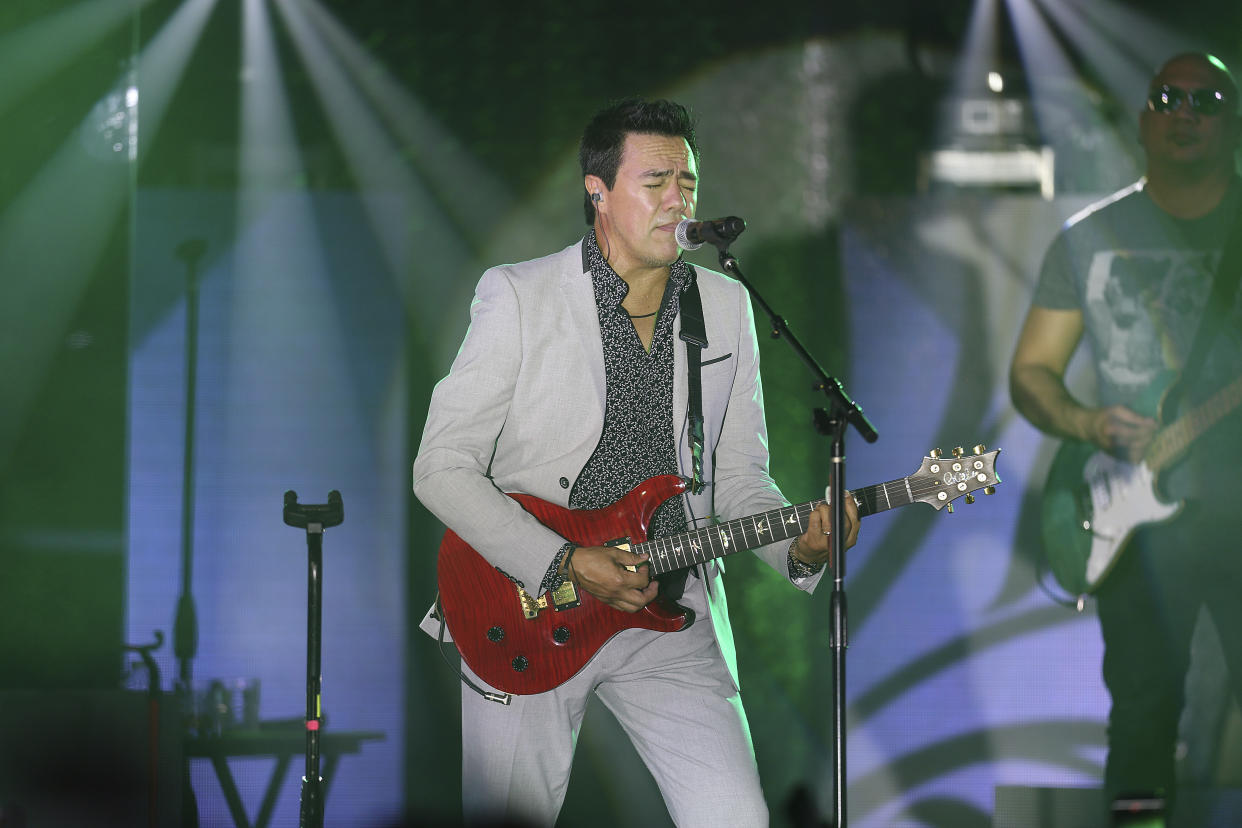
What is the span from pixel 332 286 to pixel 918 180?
2451mm

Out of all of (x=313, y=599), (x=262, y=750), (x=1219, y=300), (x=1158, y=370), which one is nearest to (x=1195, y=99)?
(x=1219, y=300)

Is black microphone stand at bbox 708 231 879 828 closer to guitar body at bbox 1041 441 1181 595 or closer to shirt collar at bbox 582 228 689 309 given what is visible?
shirt collar at bbox 582 228 689 309

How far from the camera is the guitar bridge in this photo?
2.99 metres

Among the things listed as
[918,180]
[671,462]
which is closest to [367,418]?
[671,462]

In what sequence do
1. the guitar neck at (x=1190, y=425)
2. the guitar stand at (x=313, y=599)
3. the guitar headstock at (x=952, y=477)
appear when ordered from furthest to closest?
the guitar neck at (x=1190, y=425), the guitar stand at (x=313, y=599), the guitar headstock at (x=952, y=477)

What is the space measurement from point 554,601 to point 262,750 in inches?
89.9

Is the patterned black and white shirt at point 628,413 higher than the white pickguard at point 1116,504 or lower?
higher

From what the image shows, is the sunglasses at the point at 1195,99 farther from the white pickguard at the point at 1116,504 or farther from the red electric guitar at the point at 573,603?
the red electric guitar at the point at 573,603

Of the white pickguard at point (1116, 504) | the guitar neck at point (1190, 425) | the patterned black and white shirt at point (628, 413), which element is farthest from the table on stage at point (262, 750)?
the guitar neck at point (1190, 425)

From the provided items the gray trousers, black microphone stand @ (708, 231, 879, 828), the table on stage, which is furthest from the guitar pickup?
the table on stage

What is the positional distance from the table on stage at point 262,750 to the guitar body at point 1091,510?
276 cm

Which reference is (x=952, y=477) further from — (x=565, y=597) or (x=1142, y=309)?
(x=1142, y=309)

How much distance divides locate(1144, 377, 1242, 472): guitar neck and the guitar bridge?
7.50 ft

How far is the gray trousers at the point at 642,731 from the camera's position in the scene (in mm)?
2875
